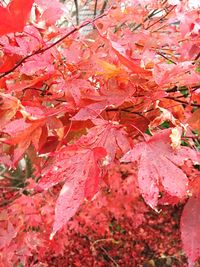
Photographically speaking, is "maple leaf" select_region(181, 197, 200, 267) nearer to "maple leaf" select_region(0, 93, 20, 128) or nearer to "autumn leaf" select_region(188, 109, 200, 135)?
"autumn leaf" select_region(188, 109, 200, 135)

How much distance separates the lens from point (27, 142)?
0.80m

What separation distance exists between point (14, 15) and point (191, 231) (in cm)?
45

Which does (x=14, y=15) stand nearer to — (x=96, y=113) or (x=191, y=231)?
(x=96, y=113)

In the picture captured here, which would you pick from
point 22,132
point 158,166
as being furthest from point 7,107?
point 158,166

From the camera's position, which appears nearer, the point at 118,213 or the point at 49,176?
the point at 49,176

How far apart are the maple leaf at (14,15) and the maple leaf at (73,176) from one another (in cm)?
23

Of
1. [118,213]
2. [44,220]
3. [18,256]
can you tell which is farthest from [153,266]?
[18,256]

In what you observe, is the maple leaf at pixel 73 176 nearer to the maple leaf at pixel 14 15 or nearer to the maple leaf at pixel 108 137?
the maple leaf at pixel 108 137

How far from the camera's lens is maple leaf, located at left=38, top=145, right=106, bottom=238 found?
606 mm

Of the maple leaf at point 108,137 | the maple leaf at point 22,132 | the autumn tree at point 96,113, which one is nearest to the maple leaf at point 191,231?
the autumn tree at point 96,113

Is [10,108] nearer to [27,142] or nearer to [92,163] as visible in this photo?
[27,142]

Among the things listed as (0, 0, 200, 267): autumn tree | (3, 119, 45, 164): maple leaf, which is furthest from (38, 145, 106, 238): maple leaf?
(3, 119, 45, 164): maple leaf

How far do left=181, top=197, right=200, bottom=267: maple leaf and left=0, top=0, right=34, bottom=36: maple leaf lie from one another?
1.34 feet

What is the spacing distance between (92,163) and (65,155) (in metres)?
0.04
